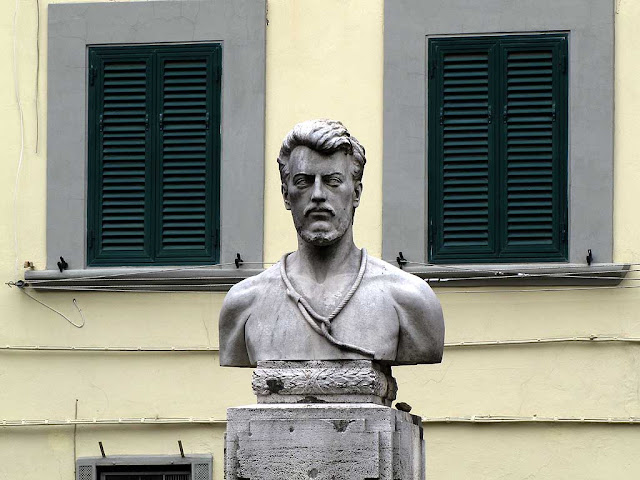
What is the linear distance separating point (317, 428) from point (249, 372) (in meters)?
7.57

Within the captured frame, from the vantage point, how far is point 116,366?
2072 centimetres

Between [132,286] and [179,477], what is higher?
[132,286]

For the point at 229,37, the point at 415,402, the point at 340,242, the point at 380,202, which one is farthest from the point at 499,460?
the point at 340,242

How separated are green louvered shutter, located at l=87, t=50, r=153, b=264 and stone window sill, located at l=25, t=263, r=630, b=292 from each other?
0.20m

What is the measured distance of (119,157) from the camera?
68.9 feet

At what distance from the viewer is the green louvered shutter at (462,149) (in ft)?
67.3

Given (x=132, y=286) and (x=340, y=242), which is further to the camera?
(x=132, y=286)

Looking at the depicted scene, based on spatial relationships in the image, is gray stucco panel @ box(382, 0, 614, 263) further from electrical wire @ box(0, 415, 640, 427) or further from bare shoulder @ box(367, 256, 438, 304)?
bare shoulder @ box(367, 256, 438, 304)

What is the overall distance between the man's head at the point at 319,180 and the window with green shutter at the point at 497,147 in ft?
24.8

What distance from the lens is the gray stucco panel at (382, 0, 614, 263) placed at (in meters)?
20.3

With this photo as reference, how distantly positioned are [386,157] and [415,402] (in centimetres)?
193

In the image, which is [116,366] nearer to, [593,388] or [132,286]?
[132,286]

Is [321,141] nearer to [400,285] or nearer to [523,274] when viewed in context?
[400,285]

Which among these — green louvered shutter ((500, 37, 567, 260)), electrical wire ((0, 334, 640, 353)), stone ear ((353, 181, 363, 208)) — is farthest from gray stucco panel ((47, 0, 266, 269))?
stone ear ((353, 181, 363, 208))
